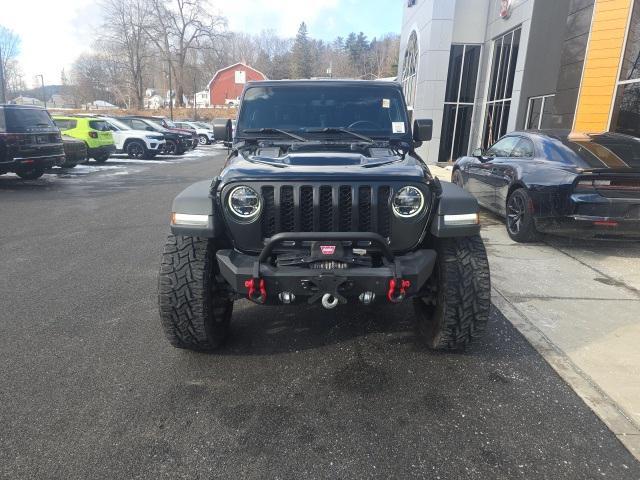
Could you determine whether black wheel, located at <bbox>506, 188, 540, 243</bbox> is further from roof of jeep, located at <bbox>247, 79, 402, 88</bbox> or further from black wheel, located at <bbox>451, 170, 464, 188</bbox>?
roof of jeep, located at <bbox>247, 79, 402, 88</bbox>

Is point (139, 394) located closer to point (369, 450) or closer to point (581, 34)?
point (369, 450)

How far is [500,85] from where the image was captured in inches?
644

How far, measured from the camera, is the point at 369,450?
2289 millimetres

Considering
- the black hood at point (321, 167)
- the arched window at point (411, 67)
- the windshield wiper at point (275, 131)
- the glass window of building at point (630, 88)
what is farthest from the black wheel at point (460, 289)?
the arched window at point (411, 67)

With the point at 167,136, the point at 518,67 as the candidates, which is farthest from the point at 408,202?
the point at 167,136

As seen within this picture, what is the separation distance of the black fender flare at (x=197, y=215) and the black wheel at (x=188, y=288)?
171mm

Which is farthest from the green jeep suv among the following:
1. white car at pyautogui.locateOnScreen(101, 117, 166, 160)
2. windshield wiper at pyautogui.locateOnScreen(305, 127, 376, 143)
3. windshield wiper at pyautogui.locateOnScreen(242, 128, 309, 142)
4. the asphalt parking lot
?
windshield wiper at pyautogui.locateOnScreen(305, 127, 376, 143)

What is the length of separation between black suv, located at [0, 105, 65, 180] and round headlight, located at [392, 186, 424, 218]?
10.4 m

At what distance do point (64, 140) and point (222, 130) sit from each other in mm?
10960

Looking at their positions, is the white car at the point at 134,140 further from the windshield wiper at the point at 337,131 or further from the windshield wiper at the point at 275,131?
the windshield wiper at the point at 337,131

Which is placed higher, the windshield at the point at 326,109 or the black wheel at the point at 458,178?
the windshield at the point at 326,109

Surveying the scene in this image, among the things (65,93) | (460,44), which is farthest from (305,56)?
(460,44)

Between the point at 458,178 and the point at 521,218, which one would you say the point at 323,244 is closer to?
the point at 521,218

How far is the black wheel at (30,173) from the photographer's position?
11453mm
